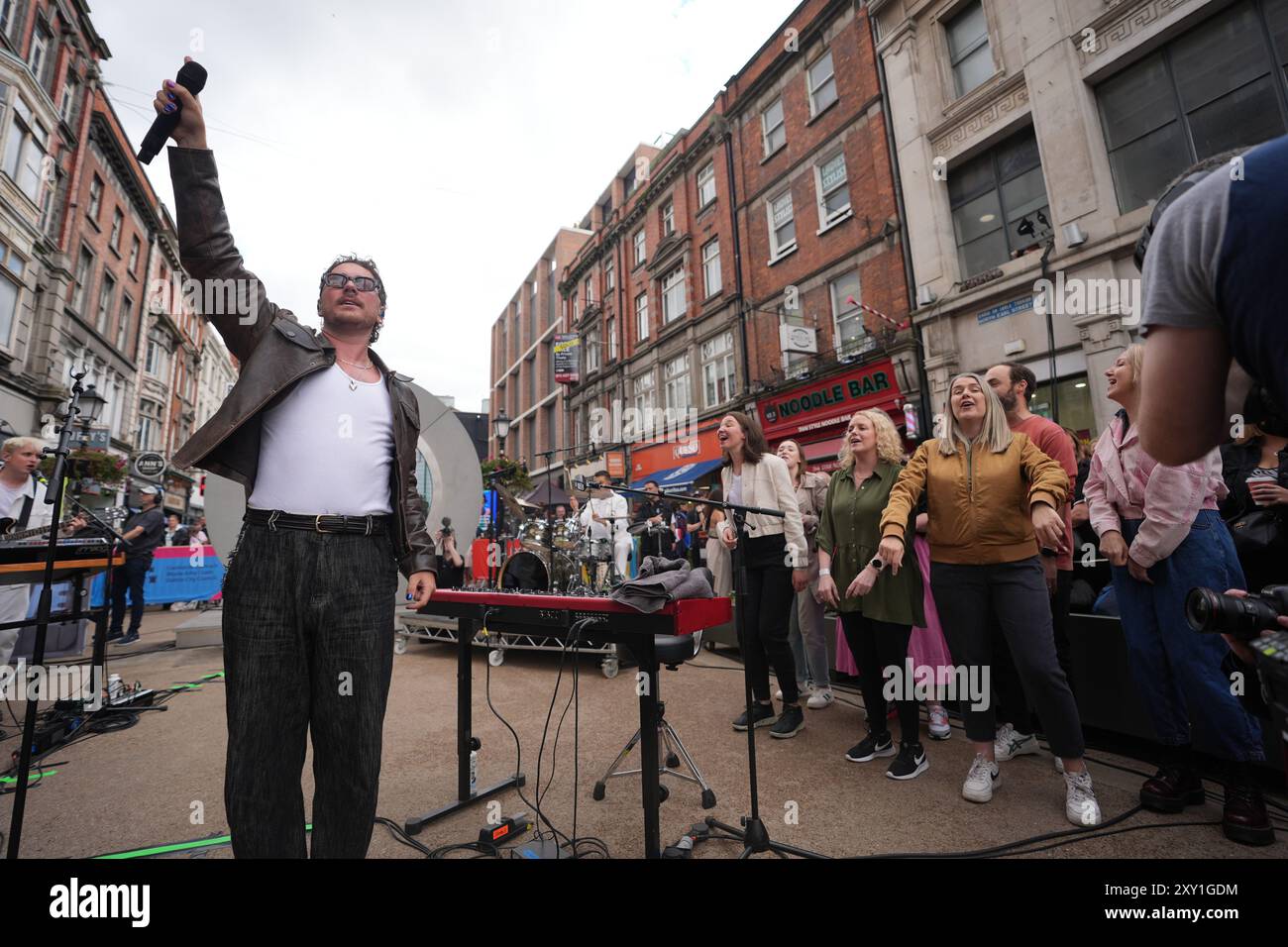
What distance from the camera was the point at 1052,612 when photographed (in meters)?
3.36

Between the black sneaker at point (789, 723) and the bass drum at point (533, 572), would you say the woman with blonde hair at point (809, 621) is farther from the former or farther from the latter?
the bass drum at point (533, 572)

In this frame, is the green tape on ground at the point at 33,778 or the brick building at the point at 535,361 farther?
the brick building at the point at 535,361

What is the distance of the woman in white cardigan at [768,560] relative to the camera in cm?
373

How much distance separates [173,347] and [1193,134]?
39089 mm

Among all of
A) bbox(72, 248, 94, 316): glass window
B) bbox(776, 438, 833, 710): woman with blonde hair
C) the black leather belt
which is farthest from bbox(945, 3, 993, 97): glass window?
bbox(72, 248, 94, 316): glass window

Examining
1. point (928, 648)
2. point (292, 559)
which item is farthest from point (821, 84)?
point (292, 559)

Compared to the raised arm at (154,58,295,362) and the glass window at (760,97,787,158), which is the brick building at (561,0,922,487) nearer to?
the glass window at (760,97,787,158)

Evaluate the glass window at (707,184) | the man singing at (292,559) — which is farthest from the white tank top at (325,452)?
the glass window at (707,184)

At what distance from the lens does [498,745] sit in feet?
12.1

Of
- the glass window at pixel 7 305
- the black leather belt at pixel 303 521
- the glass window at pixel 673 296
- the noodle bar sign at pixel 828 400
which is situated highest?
the glass window at pixel 673 296

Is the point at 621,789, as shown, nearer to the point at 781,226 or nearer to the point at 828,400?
the point at 828,400

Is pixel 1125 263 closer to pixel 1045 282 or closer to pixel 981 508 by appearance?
pixel 1045 282

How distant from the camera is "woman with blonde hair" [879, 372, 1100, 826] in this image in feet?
8.55

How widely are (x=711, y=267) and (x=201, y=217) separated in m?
17.6
